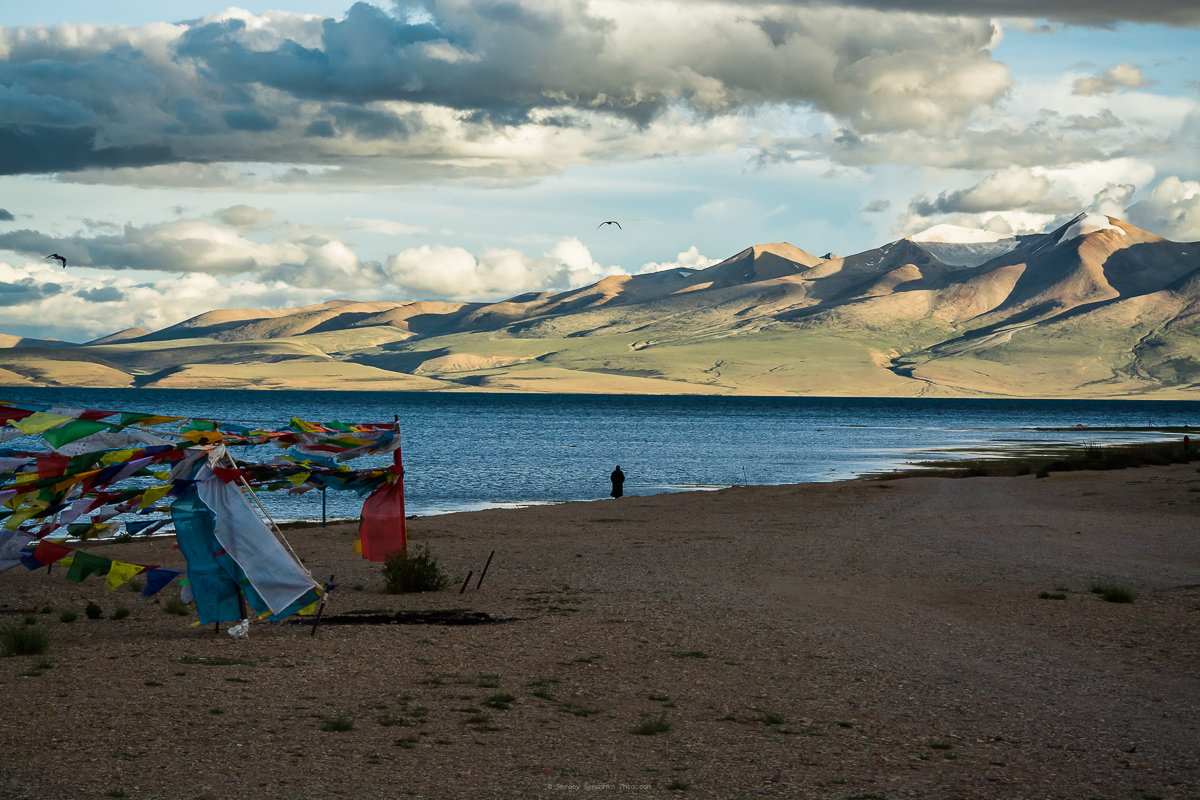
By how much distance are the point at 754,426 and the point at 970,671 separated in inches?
4182

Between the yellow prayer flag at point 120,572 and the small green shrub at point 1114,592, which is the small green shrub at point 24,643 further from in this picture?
the small green shrub at point 1114,592

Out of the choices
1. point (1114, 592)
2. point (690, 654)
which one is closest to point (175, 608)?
point (690, 654)

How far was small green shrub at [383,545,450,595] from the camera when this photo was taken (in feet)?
57.9

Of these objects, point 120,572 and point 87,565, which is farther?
point 87,565

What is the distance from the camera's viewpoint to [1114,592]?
16656 millimetres

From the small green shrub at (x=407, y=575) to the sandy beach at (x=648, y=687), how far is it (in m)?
0.31

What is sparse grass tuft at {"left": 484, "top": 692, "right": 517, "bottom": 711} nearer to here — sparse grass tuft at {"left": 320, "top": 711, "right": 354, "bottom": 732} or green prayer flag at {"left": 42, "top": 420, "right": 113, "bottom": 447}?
sparse grass tuft at {"left": 320, "top": 711, "right": 354, "bottom": 732}

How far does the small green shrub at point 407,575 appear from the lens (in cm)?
1766

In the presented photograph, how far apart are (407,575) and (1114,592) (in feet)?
34.2

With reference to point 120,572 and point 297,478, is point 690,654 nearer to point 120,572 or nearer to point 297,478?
point 297,478

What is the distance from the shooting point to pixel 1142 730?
10.1 meters

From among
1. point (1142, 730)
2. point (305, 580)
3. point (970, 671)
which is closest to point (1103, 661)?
point (970, 671)

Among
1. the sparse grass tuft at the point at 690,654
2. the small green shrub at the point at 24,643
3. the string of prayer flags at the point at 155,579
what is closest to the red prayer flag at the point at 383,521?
the string of prayer flags at the point at 155,579

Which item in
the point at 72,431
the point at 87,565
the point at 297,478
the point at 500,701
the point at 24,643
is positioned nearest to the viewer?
the point at 500,701
